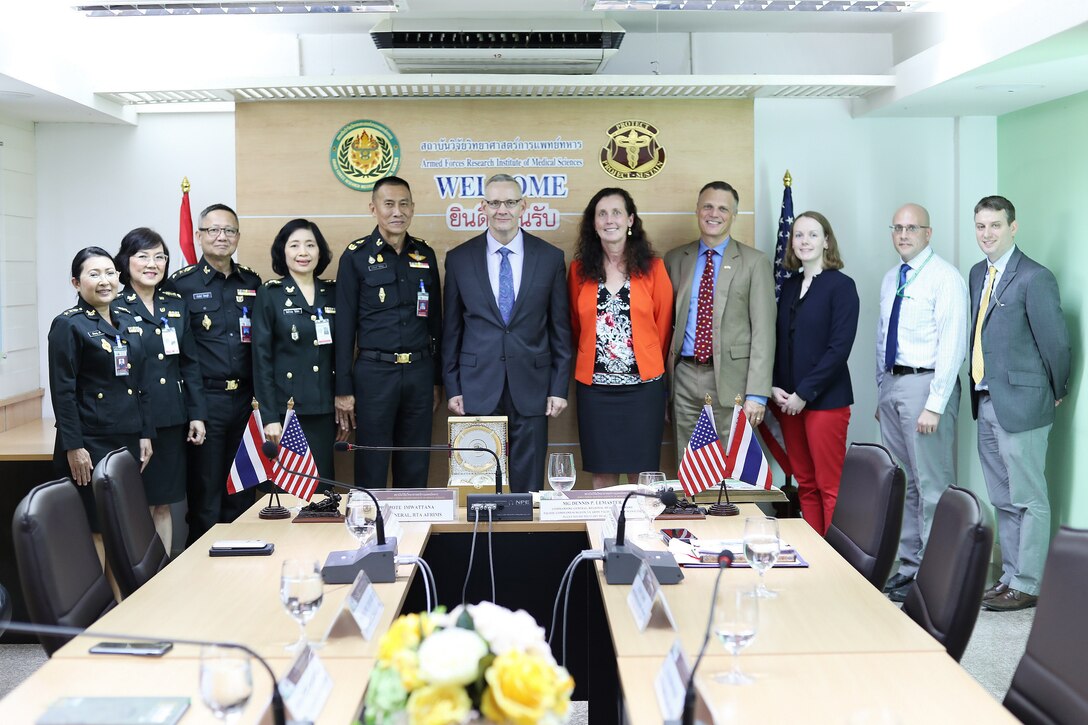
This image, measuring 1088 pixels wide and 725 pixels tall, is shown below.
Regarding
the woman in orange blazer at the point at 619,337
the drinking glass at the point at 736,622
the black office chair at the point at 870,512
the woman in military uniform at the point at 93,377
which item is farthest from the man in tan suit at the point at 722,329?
the drinking glass at the point at 736,622

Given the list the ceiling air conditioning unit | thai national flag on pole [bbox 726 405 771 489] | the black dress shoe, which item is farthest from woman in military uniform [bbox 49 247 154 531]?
the black dress shoe

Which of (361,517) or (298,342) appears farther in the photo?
(298,342)

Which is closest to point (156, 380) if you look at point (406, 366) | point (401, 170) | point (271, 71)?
point (406, 366)

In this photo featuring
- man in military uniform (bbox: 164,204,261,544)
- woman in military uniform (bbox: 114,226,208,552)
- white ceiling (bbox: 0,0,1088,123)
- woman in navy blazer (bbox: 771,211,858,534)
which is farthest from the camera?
woman in navy blazer (bbox: 771,211,858,534)

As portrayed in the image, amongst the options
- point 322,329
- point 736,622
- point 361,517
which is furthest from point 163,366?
point 736,622

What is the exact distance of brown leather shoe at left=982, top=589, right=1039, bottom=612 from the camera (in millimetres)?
4977

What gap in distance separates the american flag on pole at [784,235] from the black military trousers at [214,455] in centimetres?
295

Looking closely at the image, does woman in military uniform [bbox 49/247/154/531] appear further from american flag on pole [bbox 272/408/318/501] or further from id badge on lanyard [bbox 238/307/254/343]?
american flag on pole [bbox 272/408/318/501]

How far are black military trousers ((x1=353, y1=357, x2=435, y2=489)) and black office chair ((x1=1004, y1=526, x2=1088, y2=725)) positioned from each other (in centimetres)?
343

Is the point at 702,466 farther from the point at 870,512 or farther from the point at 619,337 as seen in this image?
the point at 619,337

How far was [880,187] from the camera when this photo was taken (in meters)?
6.32

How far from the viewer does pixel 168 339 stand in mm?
4898

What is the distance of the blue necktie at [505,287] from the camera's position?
5203 mm

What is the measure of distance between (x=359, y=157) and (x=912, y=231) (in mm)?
3004
